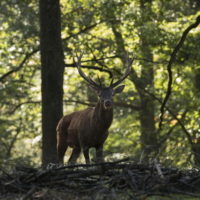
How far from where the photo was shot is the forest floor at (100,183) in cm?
469

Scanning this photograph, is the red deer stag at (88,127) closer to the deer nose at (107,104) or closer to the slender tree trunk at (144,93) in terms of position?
the deer nose at (107,104)

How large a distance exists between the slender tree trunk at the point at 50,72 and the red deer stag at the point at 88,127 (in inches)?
11.7

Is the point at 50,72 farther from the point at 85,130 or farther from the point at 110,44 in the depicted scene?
the point at 110,44

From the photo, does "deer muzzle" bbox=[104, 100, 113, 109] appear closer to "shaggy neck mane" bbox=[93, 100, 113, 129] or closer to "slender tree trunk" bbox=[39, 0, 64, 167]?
"shaggy neck mane" bbox=[93, 100, 113, 129]

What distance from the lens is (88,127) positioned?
10.9 meters

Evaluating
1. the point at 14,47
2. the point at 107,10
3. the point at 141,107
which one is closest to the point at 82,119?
the point at 107,10

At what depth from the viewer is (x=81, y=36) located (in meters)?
18.4

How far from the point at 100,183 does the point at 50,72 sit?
23.6ft

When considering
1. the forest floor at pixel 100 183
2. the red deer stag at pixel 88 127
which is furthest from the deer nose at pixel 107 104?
the forest floor at pixel 100 183

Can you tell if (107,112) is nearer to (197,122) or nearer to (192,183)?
(192,183)

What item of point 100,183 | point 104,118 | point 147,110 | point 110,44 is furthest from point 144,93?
point 100,183

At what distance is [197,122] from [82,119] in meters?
8.77

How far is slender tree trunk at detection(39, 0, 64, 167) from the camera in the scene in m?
11.9

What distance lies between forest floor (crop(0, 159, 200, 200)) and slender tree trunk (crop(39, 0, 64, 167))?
21.7ft
